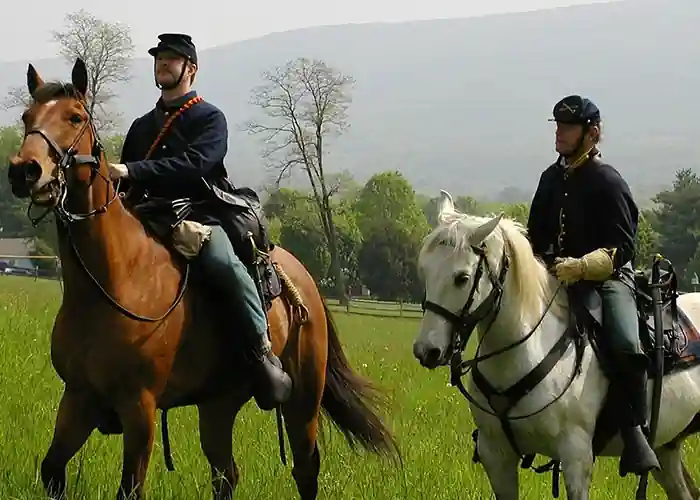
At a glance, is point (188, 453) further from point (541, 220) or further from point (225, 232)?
point (541, 220)

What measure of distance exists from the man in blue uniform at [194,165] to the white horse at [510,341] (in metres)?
1.27

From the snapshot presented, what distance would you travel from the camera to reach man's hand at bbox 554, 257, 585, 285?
5.66m

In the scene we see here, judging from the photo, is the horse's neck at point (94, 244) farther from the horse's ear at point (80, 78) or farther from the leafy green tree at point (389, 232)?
the leafy green tree at point (389, 232)

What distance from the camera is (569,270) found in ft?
18.7

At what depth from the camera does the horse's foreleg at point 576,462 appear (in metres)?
5.44

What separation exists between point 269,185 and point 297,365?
135 feet

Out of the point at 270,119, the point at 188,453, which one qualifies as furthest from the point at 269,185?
the point at 188,453

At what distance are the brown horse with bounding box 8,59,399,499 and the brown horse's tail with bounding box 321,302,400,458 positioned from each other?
1.45 meters

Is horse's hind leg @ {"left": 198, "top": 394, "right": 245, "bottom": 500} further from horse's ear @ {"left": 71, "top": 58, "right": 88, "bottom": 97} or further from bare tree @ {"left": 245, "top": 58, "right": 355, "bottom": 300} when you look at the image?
bare tree @ {"left": 245, "top": 58, "right": 355, "bottom": 300}

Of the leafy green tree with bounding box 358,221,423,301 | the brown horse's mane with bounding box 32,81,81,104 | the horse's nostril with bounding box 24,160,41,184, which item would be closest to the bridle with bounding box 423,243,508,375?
the horse's nostril with bounding box 24,160,41,184

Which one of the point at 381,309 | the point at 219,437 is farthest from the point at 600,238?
the point at 381,309

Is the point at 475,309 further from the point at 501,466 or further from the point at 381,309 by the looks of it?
the point at 381,309

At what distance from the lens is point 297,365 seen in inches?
276

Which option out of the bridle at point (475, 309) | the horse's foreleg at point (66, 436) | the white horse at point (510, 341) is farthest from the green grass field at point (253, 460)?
the bridle at point (475, 309)
